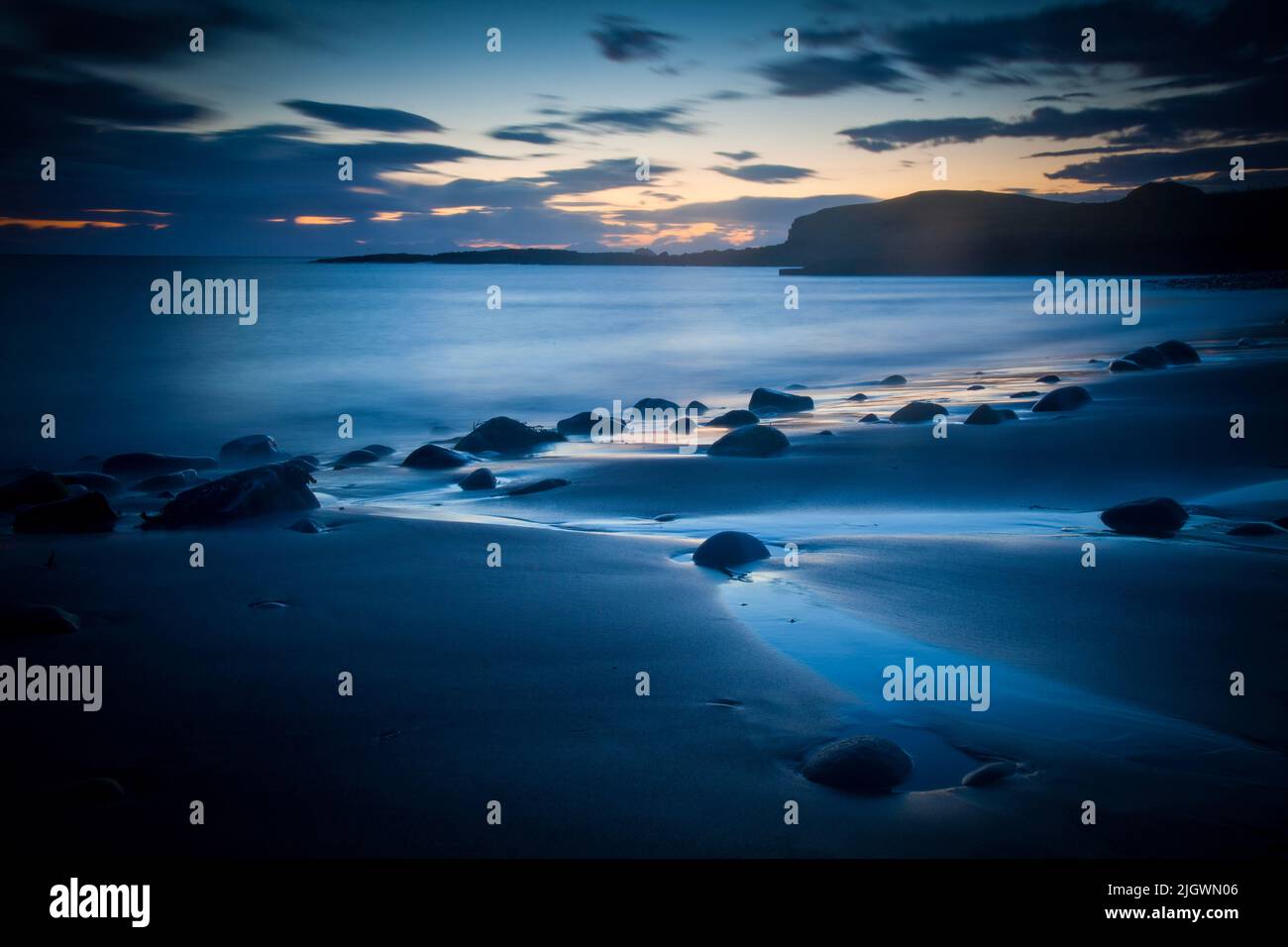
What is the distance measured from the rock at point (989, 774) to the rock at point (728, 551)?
2657mm

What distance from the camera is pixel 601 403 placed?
17.8 m

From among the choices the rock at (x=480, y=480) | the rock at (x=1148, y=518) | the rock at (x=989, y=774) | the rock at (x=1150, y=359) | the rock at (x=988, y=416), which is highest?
the rock at (x=1150, y=359)

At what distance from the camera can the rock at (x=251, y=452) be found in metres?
10.5

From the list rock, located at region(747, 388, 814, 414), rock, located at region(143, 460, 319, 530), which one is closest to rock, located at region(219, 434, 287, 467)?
rock, located at region(143, 460, 319, 530)

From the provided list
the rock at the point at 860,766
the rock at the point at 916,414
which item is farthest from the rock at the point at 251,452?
the rock at the point at 860,766

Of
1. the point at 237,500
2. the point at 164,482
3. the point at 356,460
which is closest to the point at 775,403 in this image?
the point at 356,460

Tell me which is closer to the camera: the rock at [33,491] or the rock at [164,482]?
the rock at [33,491]

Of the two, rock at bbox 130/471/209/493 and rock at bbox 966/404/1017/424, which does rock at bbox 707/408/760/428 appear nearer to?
rock at bbox 966/404/1017/424

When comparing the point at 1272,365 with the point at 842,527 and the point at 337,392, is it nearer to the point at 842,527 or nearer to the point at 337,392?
the point at 842,527

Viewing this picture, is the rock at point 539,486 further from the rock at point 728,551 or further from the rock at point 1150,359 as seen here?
the rock at point 1150,359

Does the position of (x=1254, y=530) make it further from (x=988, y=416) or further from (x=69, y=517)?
(x=69, y=517)

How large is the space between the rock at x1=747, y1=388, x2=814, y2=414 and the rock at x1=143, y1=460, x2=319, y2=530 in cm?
838

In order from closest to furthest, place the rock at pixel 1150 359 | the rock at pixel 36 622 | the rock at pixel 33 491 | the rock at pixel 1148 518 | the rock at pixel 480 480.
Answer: the rock at pixel 36 622 < the rock at pixel 1148 518 < the rock at pixel 33 491 < the rock at pixel 480 480 < the rock at pixel 1150 359

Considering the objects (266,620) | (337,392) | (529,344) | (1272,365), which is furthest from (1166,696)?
(529,344)
